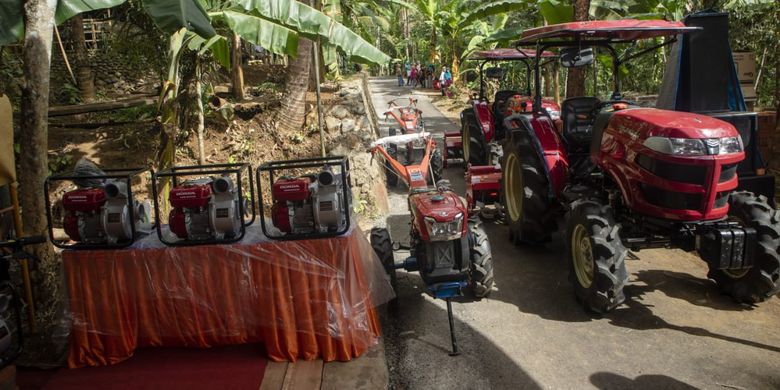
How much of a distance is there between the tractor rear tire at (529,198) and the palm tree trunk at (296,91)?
413 cm

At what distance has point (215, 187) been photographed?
422 centimetres

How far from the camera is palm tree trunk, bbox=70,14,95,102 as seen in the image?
39.4ft

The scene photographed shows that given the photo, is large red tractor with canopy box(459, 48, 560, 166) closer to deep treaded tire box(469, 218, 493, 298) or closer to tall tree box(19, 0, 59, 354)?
deep treaded tire box(469, 218, 493, 298)

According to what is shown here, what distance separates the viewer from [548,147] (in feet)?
20.6

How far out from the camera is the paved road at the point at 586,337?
402cm

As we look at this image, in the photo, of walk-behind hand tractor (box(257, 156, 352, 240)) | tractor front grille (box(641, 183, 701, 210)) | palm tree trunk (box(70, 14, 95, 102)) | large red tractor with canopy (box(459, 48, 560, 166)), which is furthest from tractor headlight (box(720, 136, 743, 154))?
palm tree trunk (box(70, 14, 95, 102))

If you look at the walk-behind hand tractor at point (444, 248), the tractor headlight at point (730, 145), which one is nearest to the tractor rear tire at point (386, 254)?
the walk-behind hand tractor at point (444, 248)

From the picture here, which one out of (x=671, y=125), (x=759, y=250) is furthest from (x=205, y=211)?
(x=759, y=250)

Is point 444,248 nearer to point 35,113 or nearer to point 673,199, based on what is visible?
point 673,199

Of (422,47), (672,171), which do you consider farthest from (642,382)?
(422,47)

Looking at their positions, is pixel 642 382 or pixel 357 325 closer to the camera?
pixel 642 382

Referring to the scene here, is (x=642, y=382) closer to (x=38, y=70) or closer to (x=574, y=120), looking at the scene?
(x=574, y=120)

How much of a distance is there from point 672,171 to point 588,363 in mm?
1681

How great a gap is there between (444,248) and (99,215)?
2710mm
